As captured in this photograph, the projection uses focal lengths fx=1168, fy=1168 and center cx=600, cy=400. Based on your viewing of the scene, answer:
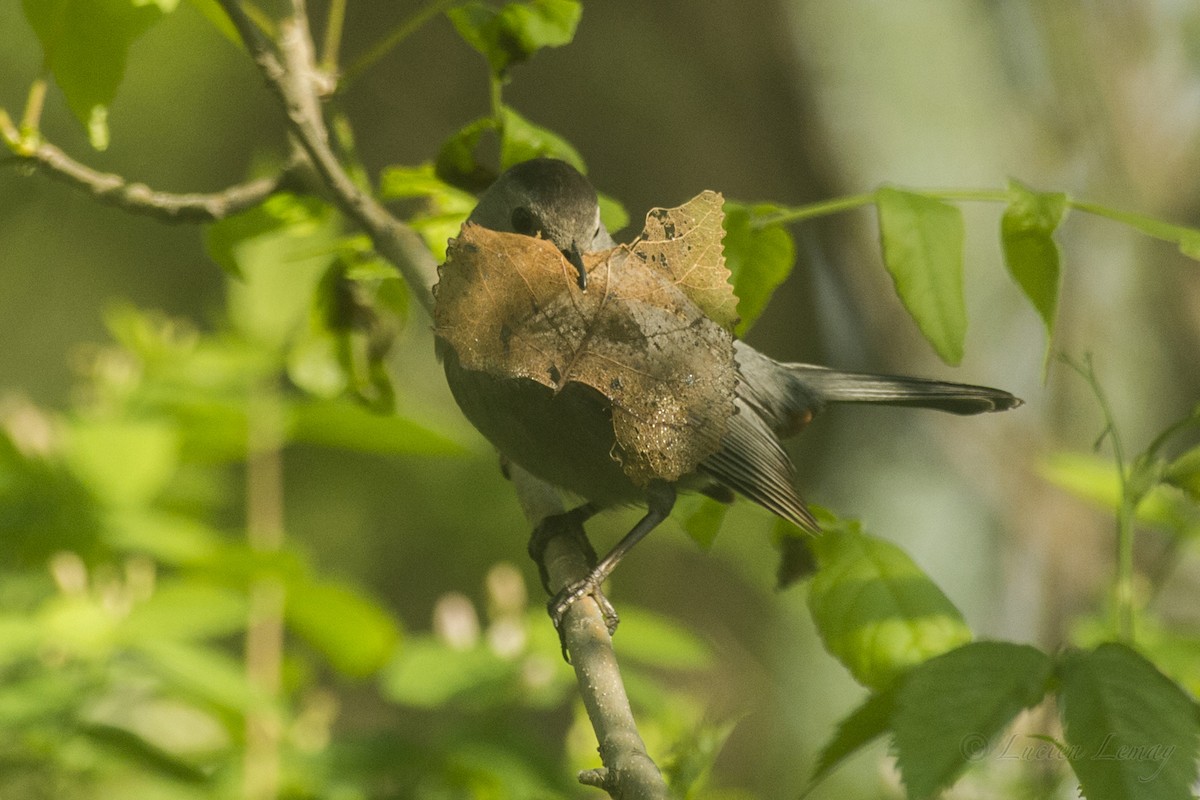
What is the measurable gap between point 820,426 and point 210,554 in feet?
19.2

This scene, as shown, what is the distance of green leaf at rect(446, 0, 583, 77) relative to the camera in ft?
6.89

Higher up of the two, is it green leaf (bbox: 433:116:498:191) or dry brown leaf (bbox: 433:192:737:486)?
green leaf (bbox: 433:116:498:191)

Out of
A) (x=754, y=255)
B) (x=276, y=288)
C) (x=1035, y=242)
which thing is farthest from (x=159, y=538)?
(x=1035, y=242)

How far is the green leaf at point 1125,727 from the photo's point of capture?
56.5 inches

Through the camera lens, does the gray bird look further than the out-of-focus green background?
No

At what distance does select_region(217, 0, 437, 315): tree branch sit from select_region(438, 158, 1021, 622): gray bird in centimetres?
20

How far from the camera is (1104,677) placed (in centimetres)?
158

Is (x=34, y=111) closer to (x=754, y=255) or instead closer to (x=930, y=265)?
(x=754, y=255)

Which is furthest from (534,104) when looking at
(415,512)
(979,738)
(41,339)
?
(979,738)

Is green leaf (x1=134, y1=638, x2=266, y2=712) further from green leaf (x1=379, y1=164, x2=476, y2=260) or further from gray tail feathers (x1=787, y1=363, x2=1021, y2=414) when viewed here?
gray tail feathers (x1=787, y1=363, x2=1021, y2=414)

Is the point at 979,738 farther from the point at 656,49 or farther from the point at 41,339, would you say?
the point at 41,339

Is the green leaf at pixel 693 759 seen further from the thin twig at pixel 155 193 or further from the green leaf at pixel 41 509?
the green leaf at pixel 41 509

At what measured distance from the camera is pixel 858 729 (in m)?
1.81

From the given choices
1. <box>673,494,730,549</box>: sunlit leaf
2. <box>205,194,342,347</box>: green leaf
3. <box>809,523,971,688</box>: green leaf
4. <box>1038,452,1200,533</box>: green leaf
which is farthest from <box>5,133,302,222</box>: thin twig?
<box>1038,452,1200,533</box>: green leaf
